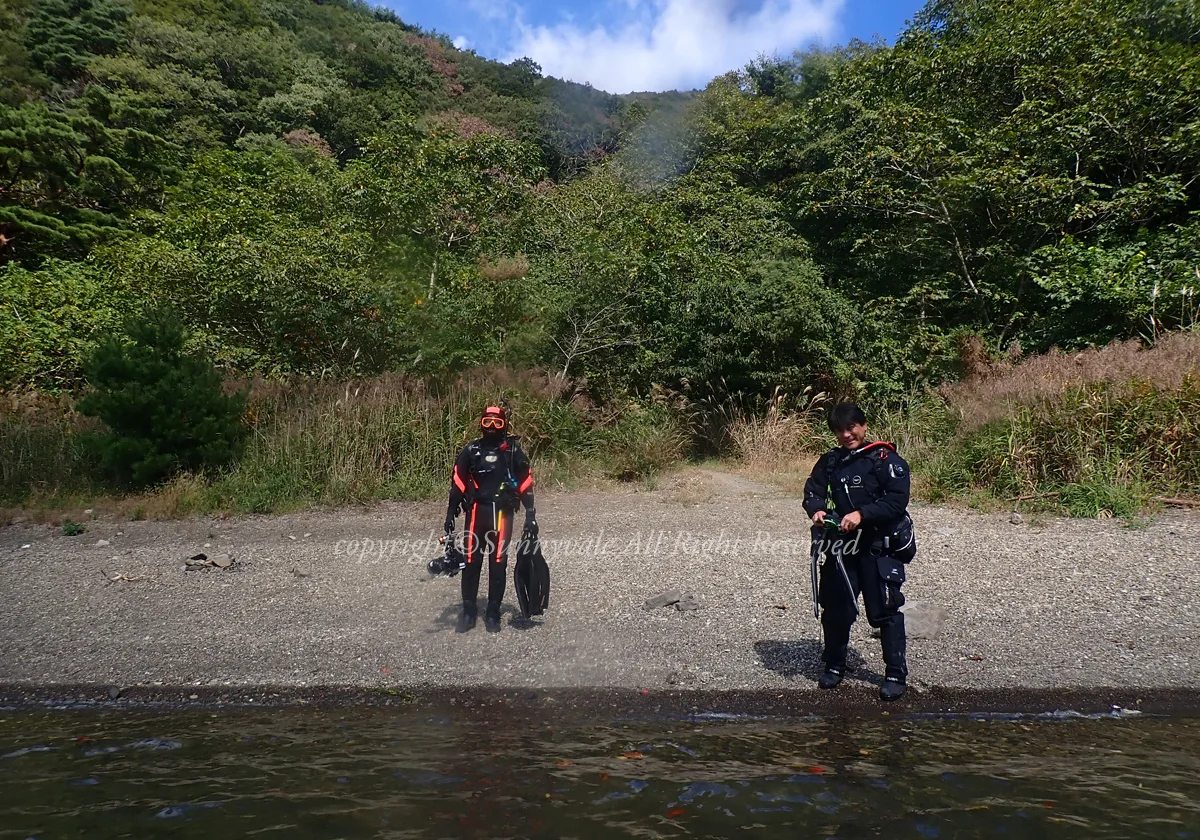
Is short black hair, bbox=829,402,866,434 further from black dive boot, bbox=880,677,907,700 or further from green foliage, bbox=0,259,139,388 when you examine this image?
green foliage, bbox=0,259,139,388

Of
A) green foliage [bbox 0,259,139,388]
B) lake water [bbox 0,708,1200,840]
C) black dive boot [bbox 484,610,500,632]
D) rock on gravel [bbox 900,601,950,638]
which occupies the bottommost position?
lake water [bbox 0,708,1200,840]

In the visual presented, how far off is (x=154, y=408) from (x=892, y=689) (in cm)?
971

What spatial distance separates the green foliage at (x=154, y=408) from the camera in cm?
1031

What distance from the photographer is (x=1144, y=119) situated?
1472 cm

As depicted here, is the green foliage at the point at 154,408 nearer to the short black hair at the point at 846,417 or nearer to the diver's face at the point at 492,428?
the diver's face at the point at 492,428

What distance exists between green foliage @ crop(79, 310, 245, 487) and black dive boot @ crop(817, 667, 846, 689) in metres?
8.82

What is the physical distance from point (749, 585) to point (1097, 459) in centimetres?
513

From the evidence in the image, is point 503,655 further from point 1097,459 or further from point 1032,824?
point 1097,459

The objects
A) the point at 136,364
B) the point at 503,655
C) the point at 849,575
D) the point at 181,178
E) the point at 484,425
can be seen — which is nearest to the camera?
the point at 849,575

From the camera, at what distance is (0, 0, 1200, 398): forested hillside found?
530 inches

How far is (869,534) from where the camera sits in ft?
15.7

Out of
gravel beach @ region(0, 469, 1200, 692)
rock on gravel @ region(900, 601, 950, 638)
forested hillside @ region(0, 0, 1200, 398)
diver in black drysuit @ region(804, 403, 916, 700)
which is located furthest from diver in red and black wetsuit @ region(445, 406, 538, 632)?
forested hillside @ region(0, 0, 1200, 398)

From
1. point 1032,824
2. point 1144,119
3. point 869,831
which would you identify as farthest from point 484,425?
point 1144,119

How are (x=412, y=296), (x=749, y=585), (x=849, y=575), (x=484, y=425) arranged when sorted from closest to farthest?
(x=849, y=575) → (x=484, y=425) → (x=749, y=585) → (x=412, y=296)
